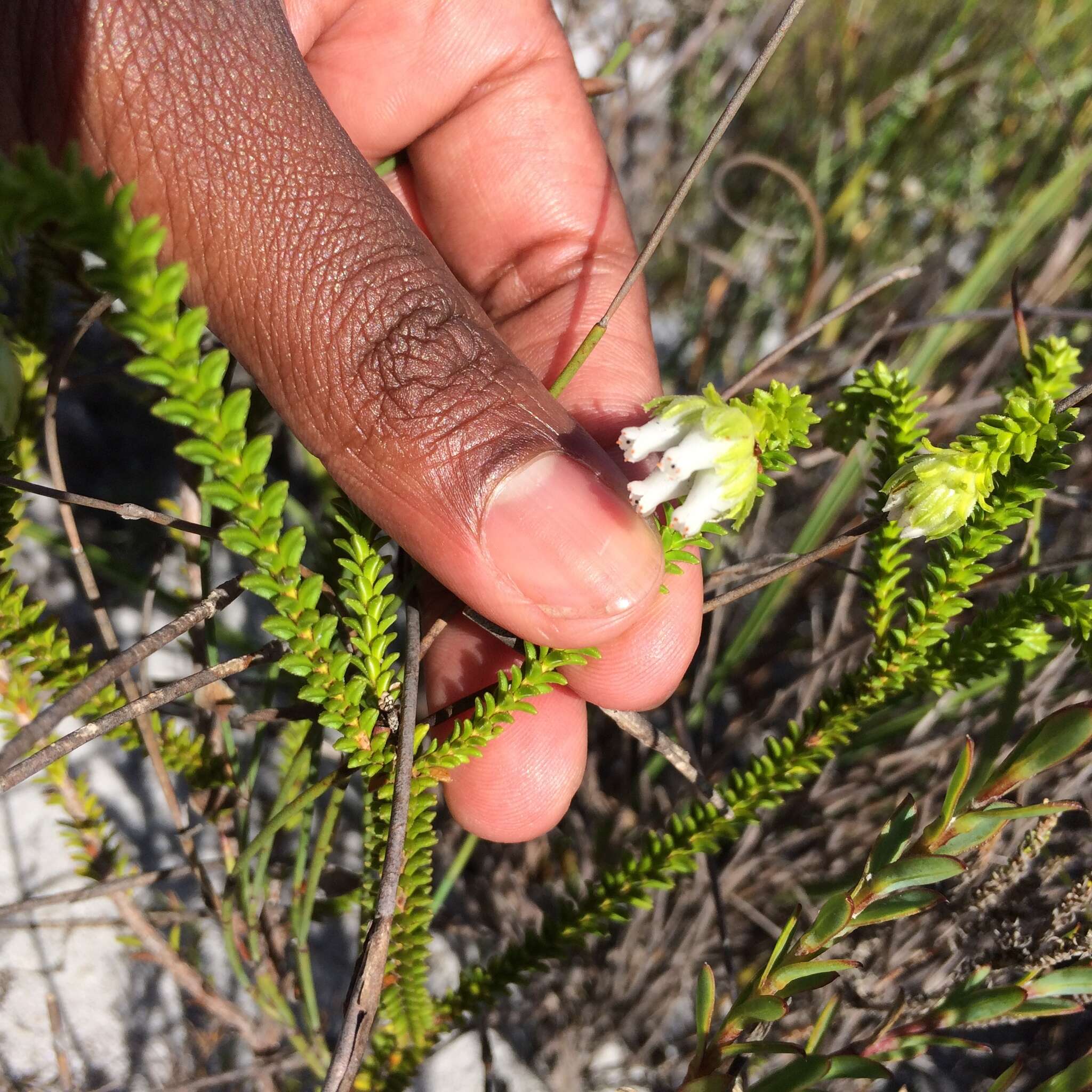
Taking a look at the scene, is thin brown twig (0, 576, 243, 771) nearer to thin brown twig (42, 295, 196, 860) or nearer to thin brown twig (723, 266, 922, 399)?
thin brown twig (42, 295, 196, 860)

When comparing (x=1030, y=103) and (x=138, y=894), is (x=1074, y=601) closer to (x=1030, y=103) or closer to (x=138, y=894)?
(x=138, y=894)

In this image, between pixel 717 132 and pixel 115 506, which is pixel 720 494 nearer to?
pixel 717 132

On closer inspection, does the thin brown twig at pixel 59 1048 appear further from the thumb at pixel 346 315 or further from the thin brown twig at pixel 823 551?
the thin brown twig at pixel 823 551

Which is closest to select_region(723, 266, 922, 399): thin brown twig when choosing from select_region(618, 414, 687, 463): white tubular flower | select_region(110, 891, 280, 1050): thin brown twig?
select_region(618, 414, 687, 463): white tubular flower

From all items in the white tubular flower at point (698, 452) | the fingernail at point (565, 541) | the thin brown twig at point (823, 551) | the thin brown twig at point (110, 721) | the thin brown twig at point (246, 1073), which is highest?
the thin brown twig at point (110, 721)

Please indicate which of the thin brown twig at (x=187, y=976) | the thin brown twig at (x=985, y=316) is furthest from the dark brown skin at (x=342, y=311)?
the thin brown twig at (x=985, y=316)

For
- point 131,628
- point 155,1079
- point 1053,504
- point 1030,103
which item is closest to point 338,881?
point 155,1079

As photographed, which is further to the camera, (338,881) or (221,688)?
(338,881)

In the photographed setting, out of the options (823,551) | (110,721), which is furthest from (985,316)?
(110,721)
